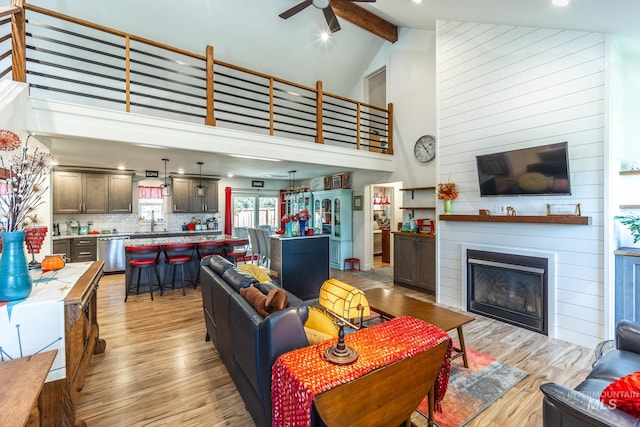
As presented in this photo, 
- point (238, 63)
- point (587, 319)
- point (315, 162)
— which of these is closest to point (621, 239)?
point (587, 319)

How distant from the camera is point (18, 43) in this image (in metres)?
2.75

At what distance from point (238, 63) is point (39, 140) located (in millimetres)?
3565

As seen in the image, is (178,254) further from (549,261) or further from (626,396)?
(549,261)

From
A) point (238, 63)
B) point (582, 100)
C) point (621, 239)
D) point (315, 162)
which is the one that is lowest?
point (621, 239)

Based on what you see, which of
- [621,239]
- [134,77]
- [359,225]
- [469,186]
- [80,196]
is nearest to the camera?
[621,239]

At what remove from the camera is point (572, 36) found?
3.05 meters

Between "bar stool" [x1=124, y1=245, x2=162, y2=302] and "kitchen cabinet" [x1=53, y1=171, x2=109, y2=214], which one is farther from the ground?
"kitchen cabinet" [x1=53, y1=171, x2=109, y2=214]

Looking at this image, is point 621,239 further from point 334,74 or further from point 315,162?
point 334,74

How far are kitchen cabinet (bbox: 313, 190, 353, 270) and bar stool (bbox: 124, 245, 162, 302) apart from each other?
342cm

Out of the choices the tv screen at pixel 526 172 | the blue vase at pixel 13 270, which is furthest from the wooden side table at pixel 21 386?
the tv screen at pixel 526 172

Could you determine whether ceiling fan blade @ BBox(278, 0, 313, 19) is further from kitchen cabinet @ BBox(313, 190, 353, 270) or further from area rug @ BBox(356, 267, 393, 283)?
area rug @ BBox(356, 267, 393, 283)

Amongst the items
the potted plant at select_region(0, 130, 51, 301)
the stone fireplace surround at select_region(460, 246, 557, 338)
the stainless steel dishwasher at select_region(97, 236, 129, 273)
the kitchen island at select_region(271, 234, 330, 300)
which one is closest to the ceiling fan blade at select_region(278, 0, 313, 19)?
the kitchen island at select_region(271, 234, 330, 300)

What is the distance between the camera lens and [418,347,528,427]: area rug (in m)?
2.00

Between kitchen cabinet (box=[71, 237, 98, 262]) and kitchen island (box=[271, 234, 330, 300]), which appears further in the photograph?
kitchen cabinet (box=[71, 237, 98, 262])
